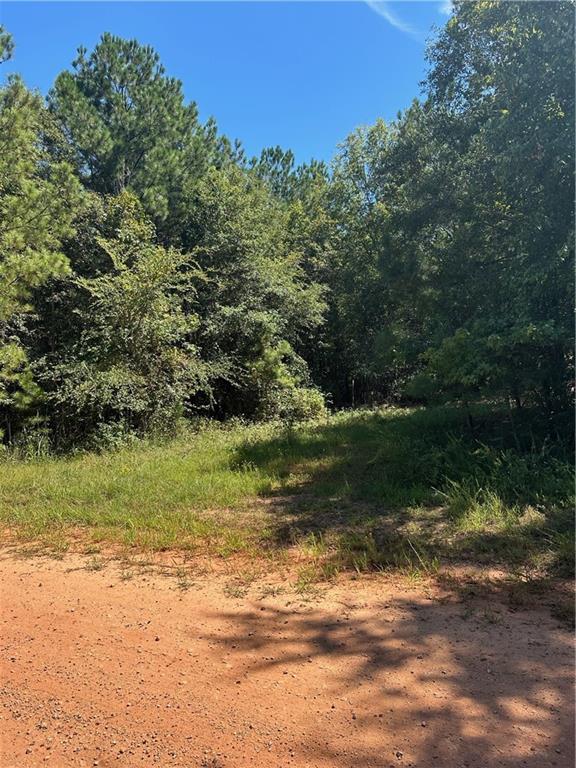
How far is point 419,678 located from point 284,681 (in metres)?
0.68

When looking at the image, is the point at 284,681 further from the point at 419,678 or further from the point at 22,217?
the point at 22,217

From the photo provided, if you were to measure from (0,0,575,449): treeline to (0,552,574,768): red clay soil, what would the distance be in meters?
4.18

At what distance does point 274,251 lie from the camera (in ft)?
55.9

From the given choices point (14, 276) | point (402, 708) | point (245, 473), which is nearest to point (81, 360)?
point (14, 276)

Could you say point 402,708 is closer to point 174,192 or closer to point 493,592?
point 493,592

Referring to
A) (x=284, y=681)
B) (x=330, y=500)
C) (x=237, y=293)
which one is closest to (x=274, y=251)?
(x=237, y=293)

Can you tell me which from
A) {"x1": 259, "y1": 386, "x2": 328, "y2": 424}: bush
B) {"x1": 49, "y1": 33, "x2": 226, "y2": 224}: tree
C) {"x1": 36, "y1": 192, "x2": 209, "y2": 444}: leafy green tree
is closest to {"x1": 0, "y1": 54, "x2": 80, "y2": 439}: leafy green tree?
{"x1": 36, "y1": 192, "x2": 209, "y2": 444}: leafy green tree

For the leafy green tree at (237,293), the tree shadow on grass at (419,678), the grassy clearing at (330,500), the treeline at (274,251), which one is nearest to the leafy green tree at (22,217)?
the treeline at (274,251)

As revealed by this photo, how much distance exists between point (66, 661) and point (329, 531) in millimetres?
2807

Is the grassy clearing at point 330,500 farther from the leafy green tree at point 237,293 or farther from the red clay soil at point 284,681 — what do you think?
the leafy green tree at point 237,293

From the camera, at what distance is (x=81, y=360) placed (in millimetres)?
11195

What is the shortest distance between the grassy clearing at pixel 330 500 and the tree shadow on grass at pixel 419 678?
785 millimetres

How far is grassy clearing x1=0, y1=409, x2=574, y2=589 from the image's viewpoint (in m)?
4.41

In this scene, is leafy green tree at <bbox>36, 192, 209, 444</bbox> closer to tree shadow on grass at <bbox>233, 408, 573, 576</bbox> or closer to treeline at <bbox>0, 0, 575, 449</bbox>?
treeline at <bbox>0, 0, 575, 449</bbox>
